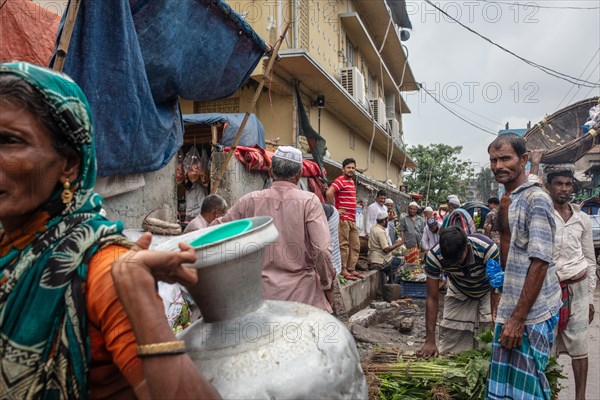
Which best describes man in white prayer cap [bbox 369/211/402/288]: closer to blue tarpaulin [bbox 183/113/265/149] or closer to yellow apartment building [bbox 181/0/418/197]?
yellow apartment building [bbox 181/0/418/197]

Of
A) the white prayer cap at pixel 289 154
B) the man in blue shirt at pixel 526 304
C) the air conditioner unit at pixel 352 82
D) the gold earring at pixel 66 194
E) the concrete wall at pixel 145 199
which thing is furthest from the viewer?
the air conditioner unit at pixel 352 82

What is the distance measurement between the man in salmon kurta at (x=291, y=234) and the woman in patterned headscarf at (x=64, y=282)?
97.1 inches

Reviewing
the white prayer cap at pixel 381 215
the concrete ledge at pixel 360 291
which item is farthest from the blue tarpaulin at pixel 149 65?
the white prayer cap at pixel 381 215

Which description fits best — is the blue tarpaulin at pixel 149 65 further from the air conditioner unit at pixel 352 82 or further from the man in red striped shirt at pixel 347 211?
the air conditioner unit at pixel 352 82

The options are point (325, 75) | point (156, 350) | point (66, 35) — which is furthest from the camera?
point (325, 75)

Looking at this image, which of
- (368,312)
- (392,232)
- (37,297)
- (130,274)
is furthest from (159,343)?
(392,232)

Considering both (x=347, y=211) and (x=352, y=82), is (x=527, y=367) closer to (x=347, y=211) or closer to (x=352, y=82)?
(x=347, y=211)

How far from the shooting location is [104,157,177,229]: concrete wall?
3848mm

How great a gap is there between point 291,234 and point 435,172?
3944 cm

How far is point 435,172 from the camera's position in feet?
135

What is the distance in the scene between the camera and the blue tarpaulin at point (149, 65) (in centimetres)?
305

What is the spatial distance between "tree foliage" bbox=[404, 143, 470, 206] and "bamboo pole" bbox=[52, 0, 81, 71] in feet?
128

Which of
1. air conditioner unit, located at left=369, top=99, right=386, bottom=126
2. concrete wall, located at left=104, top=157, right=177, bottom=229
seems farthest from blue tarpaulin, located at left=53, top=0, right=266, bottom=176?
air conditioner unit, located at left=369, top=99, right=386, bottom=126

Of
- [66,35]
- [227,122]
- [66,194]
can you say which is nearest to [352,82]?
[227,122]
